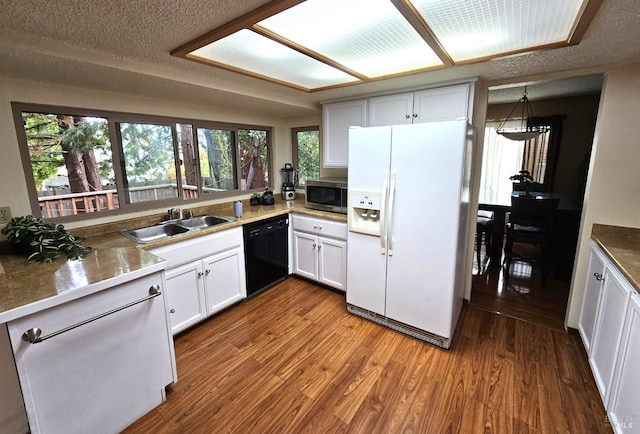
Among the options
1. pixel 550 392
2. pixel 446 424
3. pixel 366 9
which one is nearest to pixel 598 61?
pixel 366 9

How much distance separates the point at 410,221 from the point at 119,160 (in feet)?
8.16

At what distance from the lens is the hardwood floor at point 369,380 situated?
1598mm

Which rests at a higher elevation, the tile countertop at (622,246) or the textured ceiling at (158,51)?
the textured ceiling at (158,51)

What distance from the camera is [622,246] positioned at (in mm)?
1839

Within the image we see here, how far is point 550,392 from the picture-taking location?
1.77 m

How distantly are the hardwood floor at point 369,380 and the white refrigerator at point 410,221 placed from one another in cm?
26

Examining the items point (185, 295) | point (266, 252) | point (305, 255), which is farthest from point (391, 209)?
point (185, 295)

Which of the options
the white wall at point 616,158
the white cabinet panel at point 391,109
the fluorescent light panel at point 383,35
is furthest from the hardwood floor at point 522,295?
the fluorescent light panel at point 383,35

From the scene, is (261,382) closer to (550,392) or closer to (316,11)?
(550,392)

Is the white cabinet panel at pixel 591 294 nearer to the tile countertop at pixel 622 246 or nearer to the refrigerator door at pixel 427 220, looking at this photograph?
the tile countertop at pixel 622 246

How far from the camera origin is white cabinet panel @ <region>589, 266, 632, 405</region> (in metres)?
1.53

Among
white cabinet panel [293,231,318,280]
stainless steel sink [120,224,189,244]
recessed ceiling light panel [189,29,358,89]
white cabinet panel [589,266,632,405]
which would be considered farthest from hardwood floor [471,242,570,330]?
stainless steel sink [120,224,189,244]

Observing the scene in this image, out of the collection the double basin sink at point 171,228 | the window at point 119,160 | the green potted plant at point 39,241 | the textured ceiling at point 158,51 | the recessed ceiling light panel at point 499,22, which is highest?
the recessed ceiling light panel at point 499,22

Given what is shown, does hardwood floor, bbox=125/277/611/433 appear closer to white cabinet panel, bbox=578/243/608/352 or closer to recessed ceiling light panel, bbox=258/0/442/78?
white cabinet panel, bbox=578/243/608/352
